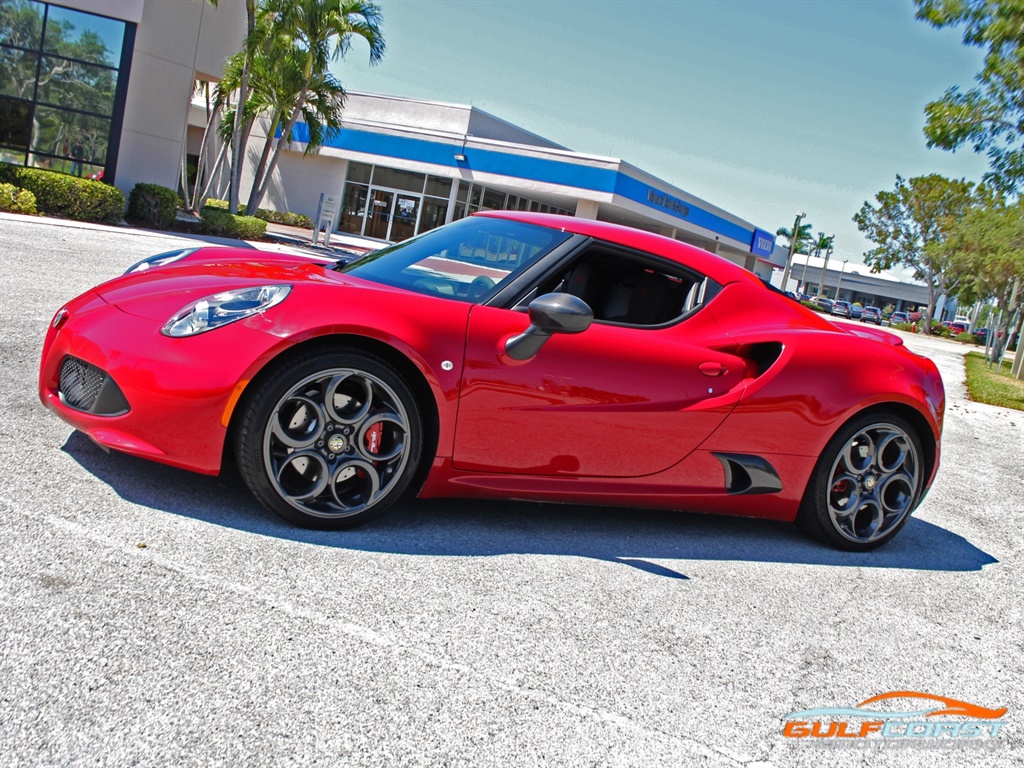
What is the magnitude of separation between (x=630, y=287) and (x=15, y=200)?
1569 centimetres

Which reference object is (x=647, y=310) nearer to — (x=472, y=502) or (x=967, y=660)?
(x=472, y=502)

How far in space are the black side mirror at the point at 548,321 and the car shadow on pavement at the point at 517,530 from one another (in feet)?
2.66

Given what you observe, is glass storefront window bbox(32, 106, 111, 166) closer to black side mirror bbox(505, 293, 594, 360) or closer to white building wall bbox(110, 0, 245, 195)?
white building wall bbox(110, 0, 245, 195)

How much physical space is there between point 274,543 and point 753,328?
238cm

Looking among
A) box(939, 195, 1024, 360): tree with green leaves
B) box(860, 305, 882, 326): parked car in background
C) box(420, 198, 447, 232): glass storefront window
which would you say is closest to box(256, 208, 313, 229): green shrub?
box(420, 198, 447, 232): glass storefront window

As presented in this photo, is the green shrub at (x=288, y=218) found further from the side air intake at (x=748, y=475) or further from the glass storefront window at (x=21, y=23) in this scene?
the side air intake at (x=748, y=475)

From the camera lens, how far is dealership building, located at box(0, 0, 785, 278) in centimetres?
1834

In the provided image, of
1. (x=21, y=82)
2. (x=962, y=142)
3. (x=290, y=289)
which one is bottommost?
(x=290, y=289)

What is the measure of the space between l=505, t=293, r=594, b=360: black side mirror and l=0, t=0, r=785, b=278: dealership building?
18.1 metres

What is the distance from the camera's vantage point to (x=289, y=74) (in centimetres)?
2530

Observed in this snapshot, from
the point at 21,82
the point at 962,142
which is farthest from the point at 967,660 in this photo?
the point at 21,82

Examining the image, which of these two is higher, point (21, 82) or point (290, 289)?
point (21, 82)

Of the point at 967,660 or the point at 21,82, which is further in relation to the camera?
the point at 21,82

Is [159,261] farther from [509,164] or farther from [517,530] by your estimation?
[509,164]
